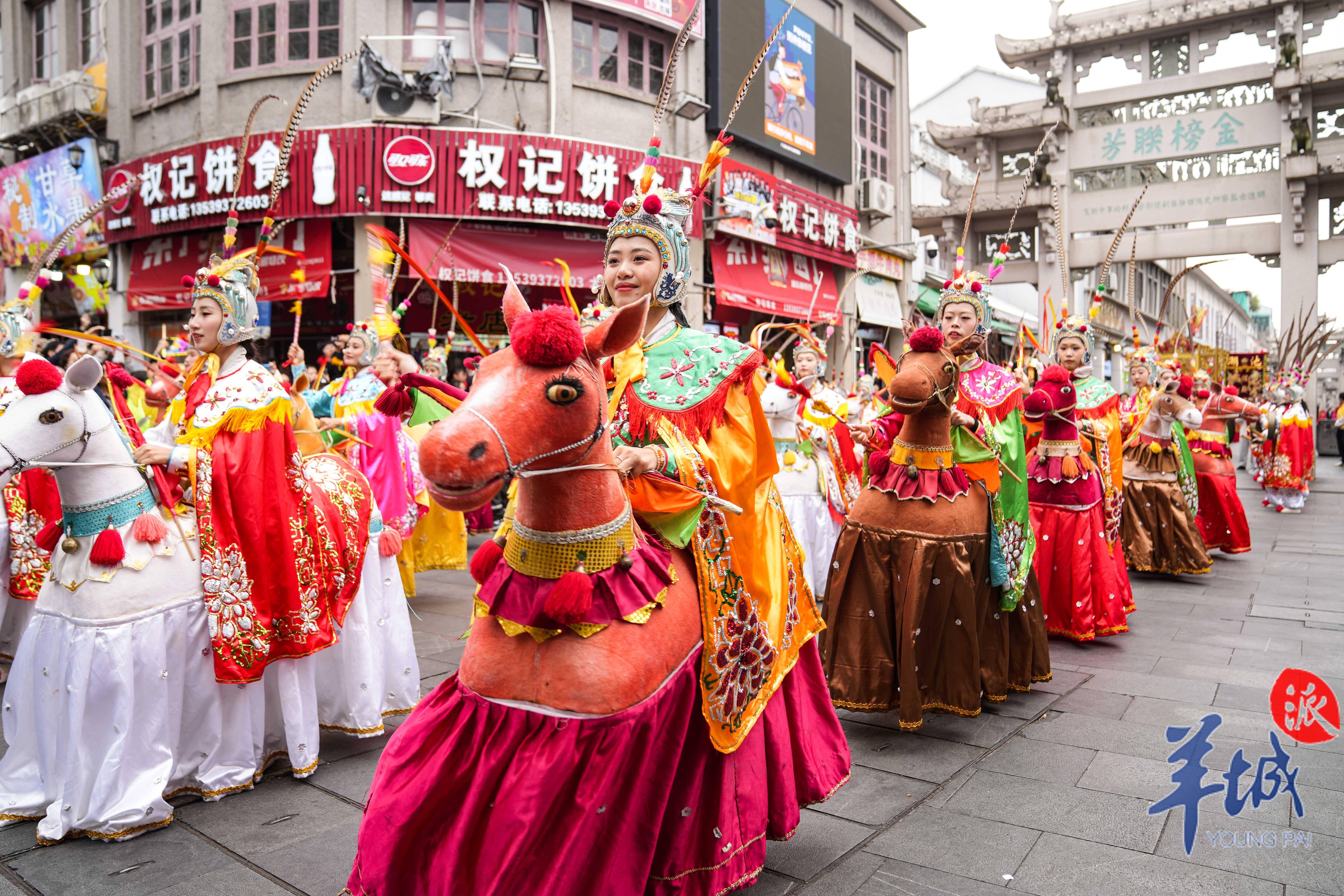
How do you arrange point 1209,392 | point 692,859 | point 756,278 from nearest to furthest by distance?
point 692,859 < point 1209,392 < point 756,278

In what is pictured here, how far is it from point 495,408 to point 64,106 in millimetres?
17659

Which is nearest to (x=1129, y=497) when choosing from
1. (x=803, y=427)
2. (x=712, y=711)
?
(x=803, y=427)

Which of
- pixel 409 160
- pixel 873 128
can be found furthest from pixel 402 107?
pixel 873 128

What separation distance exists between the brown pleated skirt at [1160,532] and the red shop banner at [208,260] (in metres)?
11.1

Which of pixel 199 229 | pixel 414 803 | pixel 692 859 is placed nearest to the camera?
pixel 414 803

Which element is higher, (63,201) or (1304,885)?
(63,201)

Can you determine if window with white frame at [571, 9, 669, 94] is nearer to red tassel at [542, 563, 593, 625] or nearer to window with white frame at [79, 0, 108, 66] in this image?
window with white frame at [79, 0, 108, 66]

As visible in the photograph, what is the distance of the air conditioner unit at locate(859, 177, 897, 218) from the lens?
20172mm

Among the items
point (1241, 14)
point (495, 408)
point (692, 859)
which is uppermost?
point (1241, 14)

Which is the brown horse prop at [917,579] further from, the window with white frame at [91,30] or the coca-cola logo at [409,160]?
the window with white frame at [91,30]

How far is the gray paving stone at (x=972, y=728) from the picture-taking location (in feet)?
14.1

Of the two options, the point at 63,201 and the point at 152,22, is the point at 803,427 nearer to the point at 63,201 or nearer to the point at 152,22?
the point at 152,22

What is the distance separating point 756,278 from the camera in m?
17.0

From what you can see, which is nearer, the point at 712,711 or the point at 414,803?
the point at 414,803
